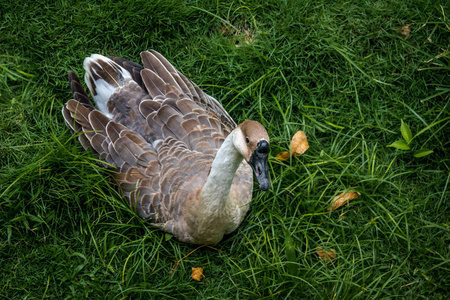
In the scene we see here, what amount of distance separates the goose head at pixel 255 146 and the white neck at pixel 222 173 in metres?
0.10

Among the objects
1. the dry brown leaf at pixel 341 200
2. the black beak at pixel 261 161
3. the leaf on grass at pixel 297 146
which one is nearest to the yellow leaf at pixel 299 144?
the leaf on grass at pixel 297 146

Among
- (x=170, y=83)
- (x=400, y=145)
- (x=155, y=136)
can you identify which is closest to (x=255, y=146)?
(x=155, y=136)

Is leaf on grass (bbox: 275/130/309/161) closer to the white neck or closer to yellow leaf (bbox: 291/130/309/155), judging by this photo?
yellow leaf (bbox: 291/130/309/155)

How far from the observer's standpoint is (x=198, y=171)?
141 inches

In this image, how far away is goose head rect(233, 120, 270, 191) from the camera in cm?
281

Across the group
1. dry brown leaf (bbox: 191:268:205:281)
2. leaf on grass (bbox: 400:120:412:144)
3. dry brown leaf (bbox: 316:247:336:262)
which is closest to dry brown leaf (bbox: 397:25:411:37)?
leaf on grass (bbox: 400:120:412:144)

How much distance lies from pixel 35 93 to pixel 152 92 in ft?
4.43

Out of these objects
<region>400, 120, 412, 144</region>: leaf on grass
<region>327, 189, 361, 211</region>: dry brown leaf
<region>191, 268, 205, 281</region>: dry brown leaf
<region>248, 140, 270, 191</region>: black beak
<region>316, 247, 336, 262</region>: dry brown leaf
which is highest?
<region>248, 140, 270, 191</region>: black beak

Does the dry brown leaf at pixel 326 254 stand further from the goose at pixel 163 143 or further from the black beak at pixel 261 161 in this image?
the black beak at pixel 261 161

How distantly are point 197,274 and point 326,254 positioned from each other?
1.08 metres

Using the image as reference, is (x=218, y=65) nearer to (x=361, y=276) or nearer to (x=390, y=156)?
(x=390, y=156)

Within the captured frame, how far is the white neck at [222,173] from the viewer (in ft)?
9.89

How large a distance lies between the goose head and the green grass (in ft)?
3.11

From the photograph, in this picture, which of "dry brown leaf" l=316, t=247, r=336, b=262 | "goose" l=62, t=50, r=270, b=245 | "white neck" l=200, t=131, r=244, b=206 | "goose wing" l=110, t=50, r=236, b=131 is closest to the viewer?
"white neck" l=200, t=131, r=244, b=206
